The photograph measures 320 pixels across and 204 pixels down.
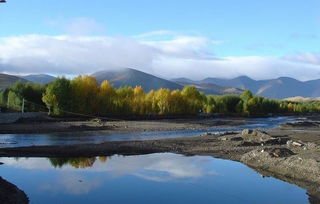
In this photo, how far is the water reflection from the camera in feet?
74.8

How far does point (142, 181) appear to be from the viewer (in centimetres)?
2747

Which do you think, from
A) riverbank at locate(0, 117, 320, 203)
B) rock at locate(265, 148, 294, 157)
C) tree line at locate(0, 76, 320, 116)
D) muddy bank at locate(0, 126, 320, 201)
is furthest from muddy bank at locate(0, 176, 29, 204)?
tree line at locate(0, 76, 320, 116)

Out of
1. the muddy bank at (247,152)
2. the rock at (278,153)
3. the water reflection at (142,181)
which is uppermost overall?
the rock at (278,153)

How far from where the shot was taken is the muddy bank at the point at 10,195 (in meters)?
19.7

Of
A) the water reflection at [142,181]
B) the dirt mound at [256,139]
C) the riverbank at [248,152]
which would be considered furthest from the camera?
the dirt mound at [256,139]

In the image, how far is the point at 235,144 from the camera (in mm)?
46000

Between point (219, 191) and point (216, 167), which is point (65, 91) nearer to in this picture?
point (216, 167)

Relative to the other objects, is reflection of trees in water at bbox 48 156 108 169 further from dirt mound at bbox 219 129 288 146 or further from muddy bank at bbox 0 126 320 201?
dirt mound at bbox 219 129 288 146

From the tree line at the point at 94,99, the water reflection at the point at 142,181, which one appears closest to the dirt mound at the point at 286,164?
the water reflection at the point at 142,181

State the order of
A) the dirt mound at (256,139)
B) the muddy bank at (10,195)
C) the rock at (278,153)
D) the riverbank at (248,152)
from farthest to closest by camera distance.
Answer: the dirt mound at (256,139) → the rock at (278,153) → the riverbank at (248,152) → the muddy bank at (10,195)

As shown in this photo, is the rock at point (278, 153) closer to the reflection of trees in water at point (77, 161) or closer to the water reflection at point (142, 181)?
the water reflection at point (142, 181)

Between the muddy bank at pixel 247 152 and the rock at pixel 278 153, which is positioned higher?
the rock at pixel 278 153

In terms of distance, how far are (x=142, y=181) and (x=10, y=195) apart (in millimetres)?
9220

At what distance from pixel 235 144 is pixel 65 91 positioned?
6112cm
